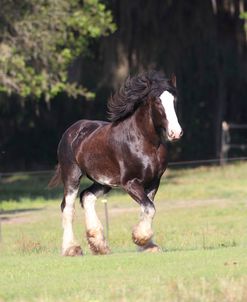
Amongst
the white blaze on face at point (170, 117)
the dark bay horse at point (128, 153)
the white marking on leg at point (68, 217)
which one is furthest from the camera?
→ the white marking on leg at point (68, 217)

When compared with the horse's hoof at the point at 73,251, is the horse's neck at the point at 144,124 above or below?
above

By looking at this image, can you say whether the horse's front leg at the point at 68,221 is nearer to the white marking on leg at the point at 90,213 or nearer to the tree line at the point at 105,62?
the white marking on leg at the point at 90,213

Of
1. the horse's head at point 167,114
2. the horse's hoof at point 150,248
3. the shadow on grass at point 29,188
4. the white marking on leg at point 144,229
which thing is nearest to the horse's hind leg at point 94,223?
the horse's hoof at point 150,248

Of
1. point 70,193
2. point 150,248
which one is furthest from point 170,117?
point 70,193

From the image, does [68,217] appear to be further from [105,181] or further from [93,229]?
[105,181]

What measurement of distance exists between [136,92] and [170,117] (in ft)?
3.03

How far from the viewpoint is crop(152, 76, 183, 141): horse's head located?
44.0 feet

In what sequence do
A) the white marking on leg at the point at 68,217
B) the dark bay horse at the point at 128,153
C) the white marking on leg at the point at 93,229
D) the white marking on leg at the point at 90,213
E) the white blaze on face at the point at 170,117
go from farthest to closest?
the white marking on leg at the point at 68,217 < the white marking on leg at the point at 90,213 < the white marking on leg at the point at 93,229 < the dark bay horse at the point at 128,153 < the white blaze on face at the point at 170,117

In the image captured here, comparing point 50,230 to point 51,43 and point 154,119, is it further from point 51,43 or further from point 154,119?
point 154,119

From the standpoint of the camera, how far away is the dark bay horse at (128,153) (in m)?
13.7

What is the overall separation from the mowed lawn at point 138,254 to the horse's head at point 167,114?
4.68ft

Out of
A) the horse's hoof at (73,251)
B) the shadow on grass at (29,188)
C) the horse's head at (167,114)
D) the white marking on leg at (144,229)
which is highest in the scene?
the horse's head at (167,114)

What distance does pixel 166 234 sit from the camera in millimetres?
20031

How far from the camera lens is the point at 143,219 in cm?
1345
